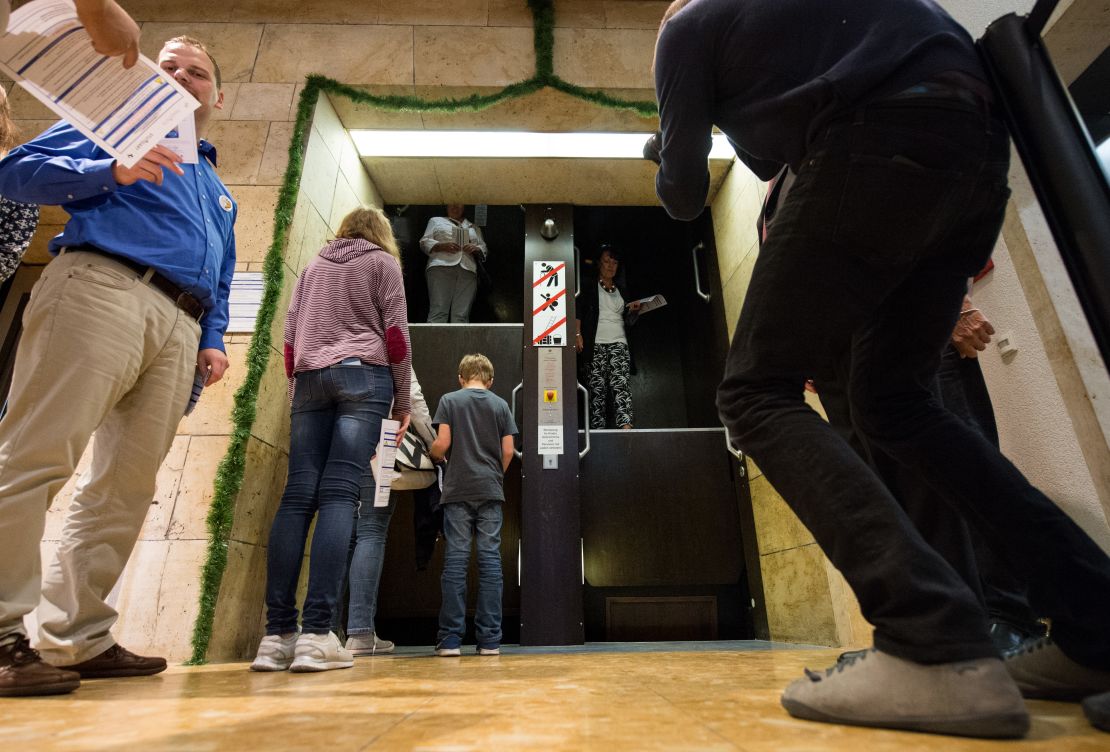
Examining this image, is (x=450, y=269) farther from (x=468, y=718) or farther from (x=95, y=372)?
(x=468, y=718)

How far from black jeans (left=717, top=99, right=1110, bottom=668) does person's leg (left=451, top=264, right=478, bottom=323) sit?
338cm

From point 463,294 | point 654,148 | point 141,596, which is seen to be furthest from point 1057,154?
point 463,294

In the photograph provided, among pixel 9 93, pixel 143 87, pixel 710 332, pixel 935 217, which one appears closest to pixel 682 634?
pixel 710 332

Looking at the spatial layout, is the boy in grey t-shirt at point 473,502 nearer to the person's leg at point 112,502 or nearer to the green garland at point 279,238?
the green garland at point 279,238

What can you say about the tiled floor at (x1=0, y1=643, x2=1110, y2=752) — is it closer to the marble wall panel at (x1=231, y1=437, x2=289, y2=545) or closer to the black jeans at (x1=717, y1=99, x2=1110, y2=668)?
the black jeans at (x1=717, y1=99, x2=1110, y2=668)

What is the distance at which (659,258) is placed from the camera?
5.02 m

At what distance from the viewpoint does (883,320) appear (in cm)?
96

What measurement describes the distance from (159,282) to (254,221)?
1543 mm

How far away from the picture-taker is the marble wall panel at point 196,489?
2328mm

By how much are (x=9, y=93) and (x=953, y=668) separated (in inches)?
186

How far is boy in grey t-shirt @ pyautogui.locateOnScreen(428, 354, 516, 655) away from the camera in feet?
8.65

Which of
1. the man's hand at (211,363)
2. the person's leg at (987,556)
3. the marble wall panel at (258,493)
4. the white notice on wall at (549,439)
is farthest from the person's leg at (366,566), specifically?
the person's leg at (987,556)

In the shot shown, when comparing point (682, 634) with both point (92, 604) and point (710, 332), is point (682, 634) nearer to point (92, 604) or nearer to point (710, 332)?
point (710, 332)

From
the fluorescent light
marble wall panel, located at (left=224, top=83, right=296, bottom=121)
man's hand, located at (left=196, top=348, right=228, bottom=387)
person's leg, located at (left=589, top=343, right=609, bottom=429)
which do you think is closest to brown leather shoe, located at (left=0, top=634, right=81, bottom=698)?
man's hand, located at (left=196, top=348, right=228, bottom=387)
